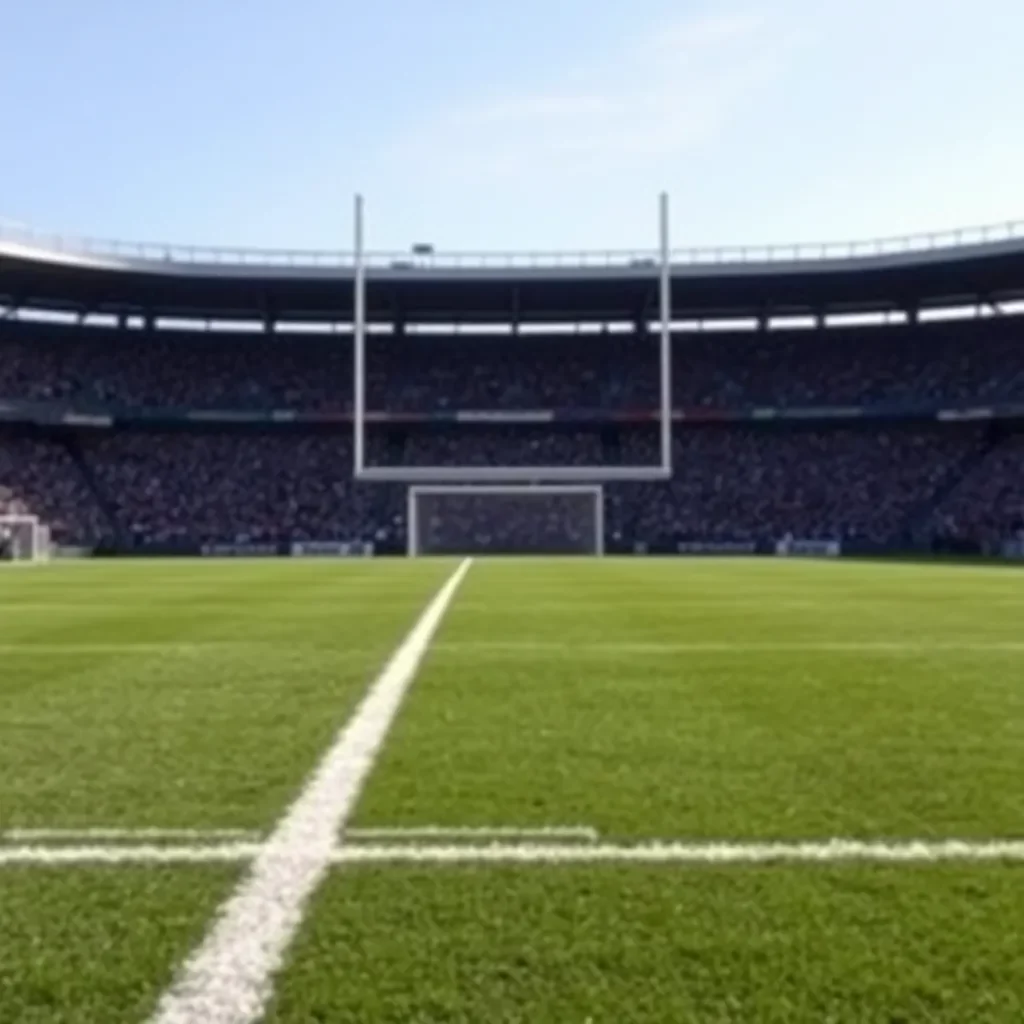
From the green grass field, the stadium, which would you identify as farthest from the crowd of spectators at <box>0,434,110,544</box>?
the green grass field

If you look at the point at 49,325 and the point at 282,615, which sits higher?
the point at 49,325

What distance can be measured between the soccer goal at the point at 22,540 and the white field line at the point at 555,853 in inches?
1770

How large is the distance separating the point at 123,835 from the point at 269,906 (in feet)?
3.32

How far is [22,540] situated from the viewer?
162 feet

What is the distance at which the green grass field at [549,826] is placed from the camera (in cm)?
307

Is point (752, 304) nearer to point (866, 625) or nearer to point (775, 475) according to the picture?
point (775, 475)

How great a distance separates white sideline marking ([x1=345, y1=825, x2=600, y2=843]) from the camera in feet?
14.6

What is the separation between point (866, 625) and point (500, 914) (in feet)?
36.6

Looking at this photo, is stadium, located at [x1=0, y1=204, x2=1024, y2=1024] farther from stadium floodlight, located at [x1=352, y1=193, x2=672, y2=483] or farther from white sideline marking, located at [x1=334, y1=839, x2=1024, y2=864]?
stadium floodlight, located at [x1=352, y1=193, x2=672, y2=483]

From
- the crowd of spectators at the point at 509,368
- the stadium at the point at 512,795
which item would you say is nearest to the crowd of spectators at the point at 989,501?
the crowd of spectators at the point at 509,368

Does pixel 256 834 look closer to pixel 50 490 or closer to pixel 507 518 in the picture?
pixel 507 518

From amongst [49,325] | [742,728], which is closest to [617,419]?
[49,325]

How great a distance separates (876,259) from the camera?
56.2 meters

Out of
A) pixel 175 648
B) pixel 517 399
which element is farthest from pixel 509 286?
pixel 175 648
